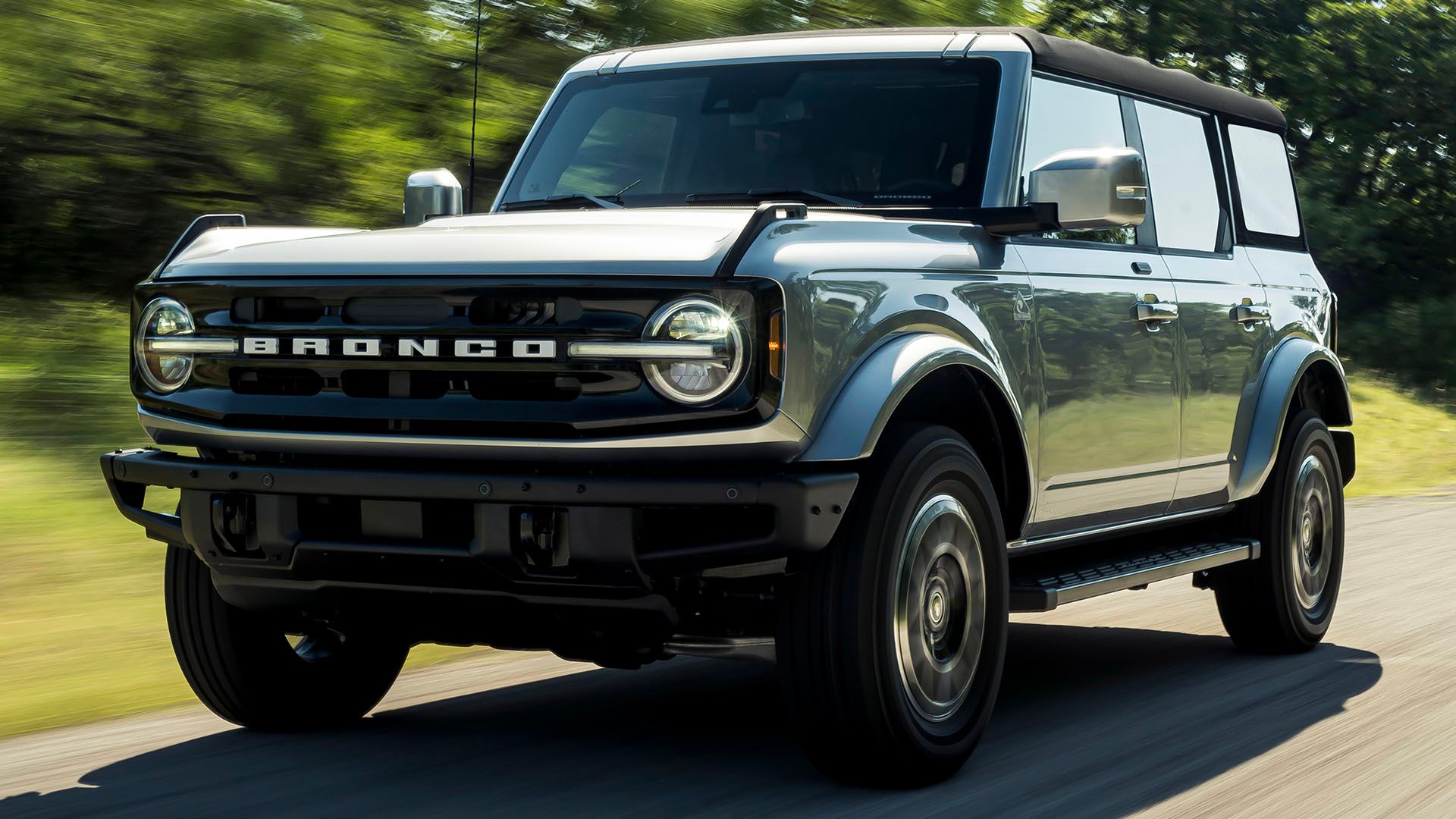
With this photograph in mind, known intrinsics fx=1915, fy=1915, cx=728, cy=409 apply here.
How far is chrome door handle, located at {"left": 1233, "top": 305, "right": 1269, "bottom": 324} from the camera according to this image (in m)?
6.87

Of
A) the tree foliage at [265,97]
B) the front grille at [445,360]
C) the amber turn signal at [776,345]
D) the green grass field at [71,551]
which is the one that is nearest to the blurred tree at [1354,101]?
the tree foliage at [265,97]

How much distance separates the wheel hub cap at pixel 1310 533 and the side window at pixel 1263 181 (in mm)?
976

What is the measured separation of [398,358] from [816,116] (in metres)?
1.89

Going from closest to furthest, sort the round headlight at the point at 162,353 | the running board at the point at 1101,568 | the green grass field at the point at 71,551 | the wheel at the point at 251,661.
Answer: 1. the round headlight at the point at 162,353
2. the wheel at the point at 251,661
3. the running board at the point at 1101,568
4. the green grass field at the point at 71,551

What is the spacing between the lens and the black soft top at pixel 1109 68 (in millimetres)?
5969

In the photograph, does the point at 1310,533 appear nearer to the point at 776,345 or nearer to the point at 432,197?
the point at 432,197

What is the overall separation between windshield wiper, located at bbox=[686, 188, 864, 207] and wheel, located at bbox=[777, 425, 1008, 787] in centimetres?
98

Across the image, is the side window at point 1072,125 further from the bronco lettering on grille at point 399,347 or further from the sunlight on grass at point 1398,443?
the sunlight on grass at point 1398,443

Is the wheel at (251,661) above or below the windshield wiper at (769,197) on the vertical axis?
below

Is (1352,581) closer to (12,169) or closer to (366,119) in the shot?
(366,119)

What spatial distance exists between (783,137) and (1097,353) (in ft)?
3.79

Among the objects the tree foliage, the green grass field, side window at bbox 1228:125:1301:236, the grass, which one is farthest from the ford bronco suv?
the tree foliage

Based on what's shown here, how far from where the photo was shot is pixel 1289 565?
7.19 m

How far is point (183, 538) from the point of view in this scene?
475cm
